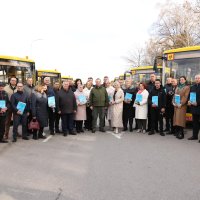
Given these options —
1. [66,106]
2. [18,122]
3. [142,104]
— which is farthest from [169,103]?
[18,122]

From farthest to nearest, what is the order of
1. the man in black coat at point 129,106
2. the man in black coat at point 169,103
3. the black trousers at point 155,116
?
the man in black coat at point 129,106, the man in black coat at point 169,103, the black trousers at point 155,116

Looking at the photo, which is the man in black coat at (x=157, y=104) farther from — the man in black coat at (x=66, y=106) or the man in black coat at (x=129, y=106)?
the man in black coat at (x=66, y=106)

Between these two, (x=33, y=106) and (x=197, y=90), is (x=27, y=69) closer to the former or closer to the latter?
(x=33, y=106)

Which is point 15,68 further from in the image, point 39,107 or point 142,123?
point 142,123

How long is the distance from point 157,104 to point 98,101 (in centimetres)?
202

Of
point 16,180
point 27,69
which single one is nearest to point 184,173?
point 16,180

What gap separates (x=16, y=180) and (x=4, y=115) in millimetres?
3573

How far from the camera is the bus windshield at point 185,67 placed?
10836 millimetres

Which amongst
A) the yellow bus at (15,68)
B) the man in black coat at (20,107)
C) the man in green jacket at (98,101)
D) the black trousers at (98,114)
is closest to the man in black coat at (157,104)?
the man in green jacket at (98,101)

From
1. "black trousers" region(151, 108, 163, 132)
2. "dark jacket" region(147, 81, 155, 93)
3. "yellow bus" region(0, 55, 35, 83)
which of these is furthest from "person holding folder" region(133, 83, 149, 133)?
"yellow bus" region(0, 55, 35, 83)

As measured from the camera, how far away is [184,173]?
5613 millimetres

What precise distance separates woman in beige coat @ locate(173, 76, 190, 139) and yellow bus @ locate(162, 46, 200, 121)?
4.97 ft

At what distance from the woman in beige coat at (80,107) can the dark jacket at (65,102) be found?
0.46m

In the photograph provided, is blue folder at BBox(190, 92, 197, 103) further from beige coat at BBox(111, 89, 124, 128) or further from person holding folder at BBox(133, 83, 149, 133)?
beige coat at BBox(111, 89, 124, 128)
